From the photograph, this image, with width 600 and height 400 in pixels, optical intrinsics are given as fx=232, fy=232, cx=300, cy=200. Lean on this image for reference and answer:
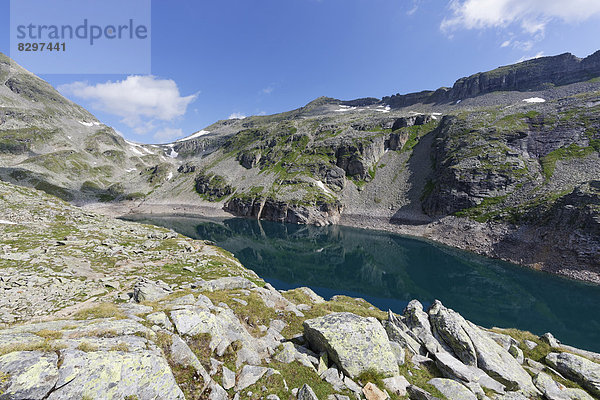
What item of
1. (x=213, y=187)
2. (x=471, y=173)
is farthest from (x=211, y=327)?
(x=213, y=187)

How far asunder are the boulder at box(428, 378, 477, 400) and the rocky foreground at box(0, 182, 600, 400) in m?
0.05

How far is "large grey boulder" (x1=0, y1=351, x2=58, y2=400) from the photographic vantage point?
5.57 m

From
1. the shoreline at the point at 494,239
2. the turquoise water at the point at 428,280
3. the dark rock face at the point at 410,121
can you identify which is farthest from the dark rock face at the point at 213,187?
the dark rock face at the point at 410,121

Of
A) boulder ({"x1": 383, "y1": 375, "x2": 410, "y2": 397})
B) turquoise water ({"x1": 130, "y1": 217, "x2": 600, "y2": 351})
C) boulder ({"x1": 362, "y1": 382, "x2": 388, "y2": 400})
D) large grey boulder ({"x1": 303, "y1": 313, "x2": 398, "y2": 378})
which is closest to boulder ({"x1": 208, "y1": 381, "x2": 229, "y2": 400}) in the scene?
large grey boulder ({"x1": 303, "y1": 313, "x2": 398, "y2": 378})

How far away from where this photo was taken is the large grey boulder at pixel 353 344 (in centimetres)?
1103

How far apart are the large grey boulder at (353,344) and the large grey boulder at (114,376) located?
6.76 metres

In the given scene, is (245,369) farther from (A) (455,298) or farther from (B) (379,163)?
(B) (379,163)

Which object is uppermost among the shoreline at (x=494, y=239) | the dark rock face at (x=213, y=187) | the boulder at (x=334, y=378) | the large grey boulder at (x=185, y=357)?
the dark rock face at (x=213, y=187)

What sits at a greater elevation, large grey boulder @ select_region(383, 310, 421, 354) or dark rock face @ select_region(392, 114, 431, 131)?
dark rock face @ select_region(392, 114, 431, 131)

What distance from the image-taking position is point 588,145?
78.6m

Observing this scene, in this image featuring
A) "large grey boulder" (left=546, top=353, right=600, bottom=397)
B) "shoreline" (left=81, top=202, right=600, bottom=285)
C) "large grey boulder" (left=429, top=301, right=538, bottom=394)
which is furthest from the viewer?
"shoreline" (left=81, top=202, right=600, bottom=285)

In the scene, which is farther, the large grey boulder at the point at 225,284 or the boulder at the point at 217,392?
the large grey boulder at the point at 225,284

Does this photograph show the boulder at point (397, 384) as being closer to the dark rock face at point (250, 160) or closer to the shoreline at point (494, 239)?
the shoreline at point (494, 239)

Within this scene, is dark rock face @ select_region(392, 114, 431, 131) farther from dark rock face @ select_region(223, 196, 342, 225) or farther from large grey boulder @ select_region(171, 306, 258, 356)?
large grey boulder @ select_region(171, 306, 258, 356)
